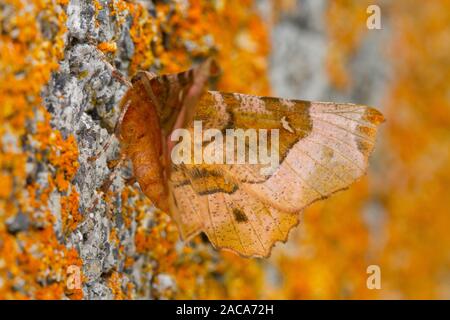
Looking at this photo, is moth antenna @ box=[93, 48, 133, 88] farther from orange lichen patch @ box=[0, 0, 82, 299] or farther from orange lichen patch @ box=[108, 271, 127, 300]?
orange lichen patch @ box=[108, 271, 127, 300]

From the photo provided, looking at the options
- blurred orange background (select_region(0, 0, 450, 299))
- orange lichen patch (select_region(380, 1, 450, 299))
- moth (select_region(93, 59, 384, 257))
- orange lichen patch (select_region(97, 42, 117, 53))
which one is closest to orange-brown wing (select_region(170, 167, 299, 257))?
moth (select_region(93, 59, 384, 257))

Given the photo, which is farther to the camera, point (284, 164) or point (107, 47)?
point (284, 164)

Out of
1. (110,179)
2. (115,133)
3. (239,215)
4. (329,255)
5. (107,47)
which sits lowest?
(329,255)

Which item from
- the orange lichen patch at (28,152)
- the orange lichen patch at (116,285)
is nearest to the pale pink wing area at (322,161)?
the orange lichen patch at (116,285)

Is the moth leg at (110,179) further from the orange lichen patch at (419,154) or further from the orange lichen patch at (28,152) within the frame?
the orange lichen patch at (419,154)

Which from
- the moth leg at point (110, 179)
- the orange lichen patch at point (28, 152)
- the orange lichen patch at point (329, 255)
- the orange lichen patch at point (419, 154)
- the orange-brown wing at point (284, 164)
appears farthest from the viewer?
the orange lichen patch at point (419, 154)

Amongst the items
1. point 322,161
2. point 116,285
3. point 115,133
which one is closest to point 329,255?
point 322,161

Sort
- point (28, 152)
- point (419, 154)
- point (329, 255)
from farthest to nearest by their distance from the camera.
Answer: point (419, 154) < point (329, 255) < point (28, 152)

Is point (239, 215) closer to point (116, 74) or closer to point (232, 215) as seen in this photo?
point (232, 215)
